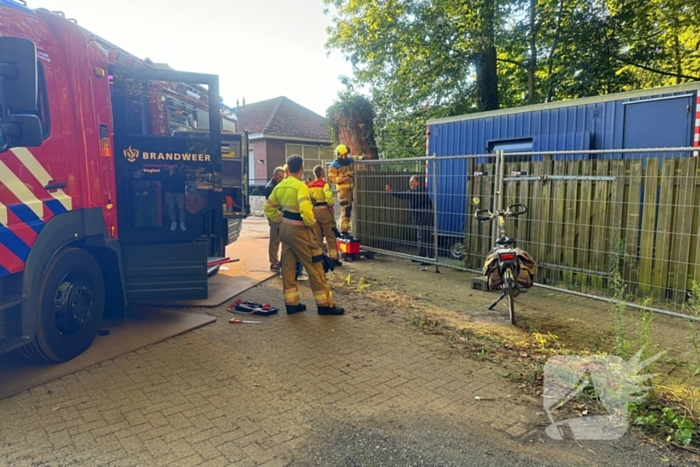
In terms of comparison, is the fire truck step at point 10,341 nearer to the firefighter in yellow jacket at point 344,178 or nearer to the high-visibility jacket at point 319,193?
the high-visibility jacket at point 319,193

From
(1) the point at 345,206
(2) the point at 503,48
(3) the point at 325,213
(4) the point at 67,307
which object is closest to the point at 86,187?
(4) the point at 67,307

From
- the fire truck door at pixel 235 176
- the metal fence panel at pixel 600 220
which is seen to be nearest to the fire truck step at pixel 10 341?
the fire truck door at pixel 235 176

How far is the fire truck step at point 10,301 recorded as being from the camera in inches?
137

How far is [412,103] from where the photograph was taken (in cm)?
1612

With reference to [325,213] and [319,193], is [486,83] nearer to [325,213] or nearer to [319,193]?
[325,213]

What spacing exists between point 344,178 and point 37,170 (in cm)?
630

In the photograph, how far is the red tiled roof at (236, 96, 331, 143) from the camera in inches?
1114

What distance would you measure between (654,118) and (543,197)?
6.01ft

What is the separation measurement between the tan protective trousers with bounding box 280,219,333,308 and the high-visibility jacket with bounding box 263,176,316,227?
13 centimetres

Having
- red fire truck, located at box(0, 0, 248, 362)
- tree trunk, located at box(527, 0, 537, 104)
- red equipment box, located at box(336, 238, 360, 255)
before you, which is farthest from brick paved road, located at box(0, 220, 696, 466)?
tree trunk, located at box(527, 0, 537, 104)

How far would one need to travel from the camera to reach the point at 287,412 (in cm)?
344

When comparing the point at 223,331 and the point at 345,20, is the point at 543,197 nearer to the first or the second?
the point at 223,331

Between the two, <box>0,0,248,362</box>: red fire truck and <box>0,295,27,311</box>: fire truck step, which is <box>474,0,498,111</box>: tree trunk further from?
<box>0,295,27,311</box>: fire truck step

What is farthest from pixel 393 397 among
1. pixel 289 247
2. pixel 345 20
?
pixel 345 20
